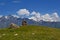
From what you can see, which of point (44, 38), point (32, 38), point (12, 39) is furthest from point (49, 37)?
point (12, 39)

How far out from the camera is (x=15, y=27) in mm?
56094

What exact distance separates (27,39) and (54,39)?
621 centimetres

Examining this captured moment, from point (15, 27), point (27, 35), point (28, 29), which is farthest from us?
point (15, 27)

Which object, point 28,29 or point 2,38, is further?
point 28,29

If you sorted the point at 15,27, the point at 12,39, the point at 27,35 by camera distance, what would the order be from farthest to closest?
the point at 15,27
the point at 27,35
the point at 12,39

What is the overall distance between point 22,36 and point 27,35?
157cm

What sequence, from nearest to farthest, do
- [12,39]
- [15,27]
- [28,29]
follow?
[12,39] → [28,29] → [15,27]

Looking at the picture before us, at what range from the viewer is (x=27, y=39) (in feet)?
135

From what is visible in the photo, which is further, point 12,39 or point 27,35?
point 27,35

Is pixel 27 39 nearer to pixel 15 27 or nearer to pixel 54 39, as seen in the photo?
pixel 54 39

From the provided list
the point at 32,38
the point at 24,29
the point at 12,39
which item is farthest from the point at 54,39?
the point at 24,29

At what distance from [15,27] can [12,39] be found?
15212 millimetres

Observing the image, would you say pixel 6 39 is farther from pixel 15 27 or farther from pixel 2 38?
pixel 15 27

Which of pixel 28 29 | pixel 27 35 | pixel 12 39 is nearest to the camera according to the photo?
pixel 12 39
